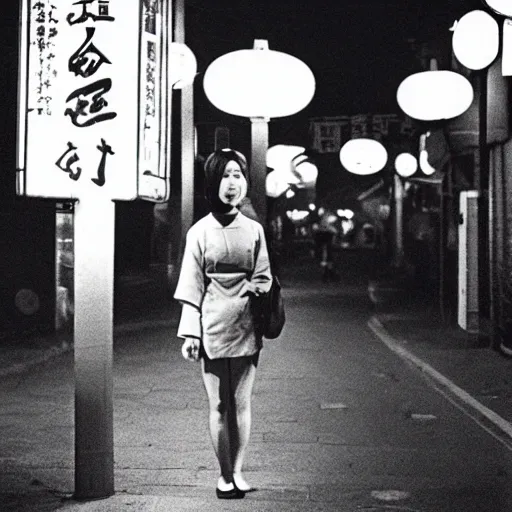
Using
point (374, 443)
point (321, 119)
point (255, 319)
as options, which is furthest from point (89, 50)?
point (321, 119)

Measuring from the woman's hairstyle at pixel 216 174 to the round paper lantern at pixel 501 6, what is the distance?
4.67m

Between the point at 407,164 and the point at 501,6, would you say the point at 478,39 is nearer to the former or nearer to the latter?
the point at 501,6

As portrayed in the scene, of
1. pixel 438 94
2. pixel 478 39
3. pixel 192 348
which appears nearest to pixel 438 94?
pixel 438 94

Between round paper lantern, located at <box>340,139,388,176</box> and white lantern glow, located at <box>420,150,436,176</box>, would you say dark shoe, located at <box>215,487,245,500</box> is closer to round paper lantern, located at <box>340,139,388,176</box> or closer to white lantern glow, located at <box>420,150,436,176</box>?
round paper lantern, located at <box>340,139,388,176</box>

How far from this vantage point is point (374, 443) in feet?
28.7

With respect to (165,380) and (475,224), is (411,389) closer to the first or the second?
(165,380)

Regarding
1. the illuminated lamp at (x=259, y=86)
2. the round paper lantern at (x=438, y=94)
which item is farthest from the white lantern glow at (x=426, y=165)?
the illuminated lamp at (x=259, y=86)

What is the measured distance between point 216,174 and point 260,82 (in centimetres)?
305

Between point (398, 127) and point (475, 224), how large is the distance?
10684 mm

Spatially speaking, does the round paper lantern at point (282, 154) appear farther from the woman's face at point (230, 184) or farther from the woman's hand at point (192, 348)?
the woman's hand at point (192, 348)

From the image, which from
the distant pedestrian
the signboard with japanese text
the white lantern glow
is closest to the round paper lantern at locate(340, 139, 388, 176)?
the white lantern glow

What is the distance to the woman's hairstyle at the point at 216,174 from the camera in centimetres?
656

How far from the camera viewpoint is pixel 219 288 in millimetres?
6469

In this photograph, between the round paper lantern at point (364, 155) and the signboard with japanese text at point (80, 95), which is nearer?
the signboard with japanese text at point (80, 95)
